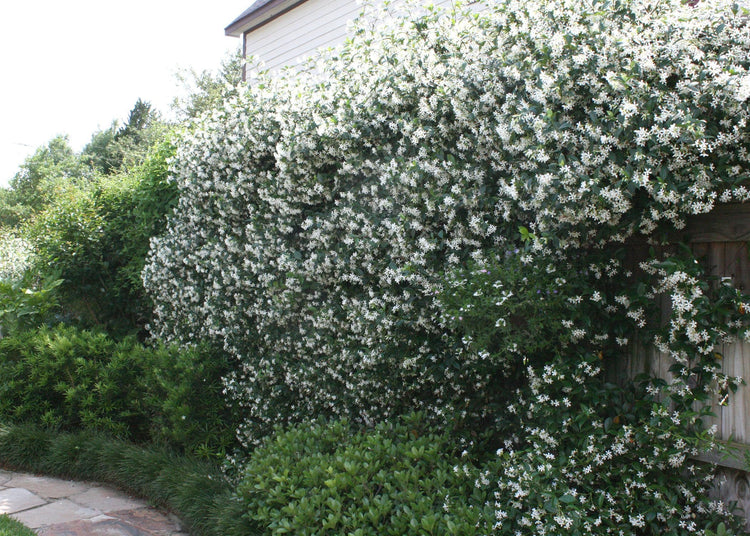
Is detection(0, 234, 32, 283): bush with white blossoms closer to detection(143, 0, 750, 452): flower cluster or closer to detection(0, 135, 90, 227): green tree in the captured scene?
detection(143, 0, 750, 452): flower cluster

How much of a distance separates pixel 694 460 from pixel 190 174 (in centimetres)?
476

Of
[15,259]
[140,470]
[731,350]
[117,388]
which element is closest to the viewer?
[731,350]

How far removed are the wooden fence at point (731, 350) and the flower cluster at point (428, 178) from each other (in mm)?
162

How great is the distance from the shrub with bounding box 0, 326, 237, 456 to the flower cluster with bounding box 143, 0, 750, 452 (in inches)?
12.2

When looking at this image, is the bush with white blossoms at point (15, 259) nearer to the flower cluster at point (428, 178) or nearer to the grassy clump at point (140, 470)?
the grassy clump at point (140, 470)

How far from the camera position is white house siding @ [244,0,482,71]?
9.98m

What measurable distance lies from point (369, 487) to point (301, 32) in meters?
9.26

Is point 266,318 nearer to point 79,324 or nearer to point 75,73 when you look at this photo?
point 79,324

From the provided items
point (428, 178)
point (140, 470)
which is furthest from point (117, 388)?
point (428, 178)

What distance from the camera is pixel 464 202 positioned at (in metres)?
3.51

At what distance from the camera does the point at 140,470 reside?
4828mm

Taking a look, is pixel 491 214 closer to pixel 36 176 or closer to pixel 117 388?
pixel 117 388

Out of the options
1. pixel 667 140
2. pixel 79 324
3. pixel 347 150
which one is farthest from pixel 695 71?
pixel 79 324

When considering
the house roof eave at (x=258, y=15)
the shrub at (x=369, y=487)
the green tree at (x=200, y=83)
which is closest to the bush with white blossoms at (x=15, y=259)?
the house roof eave at (x=258, y=15)
